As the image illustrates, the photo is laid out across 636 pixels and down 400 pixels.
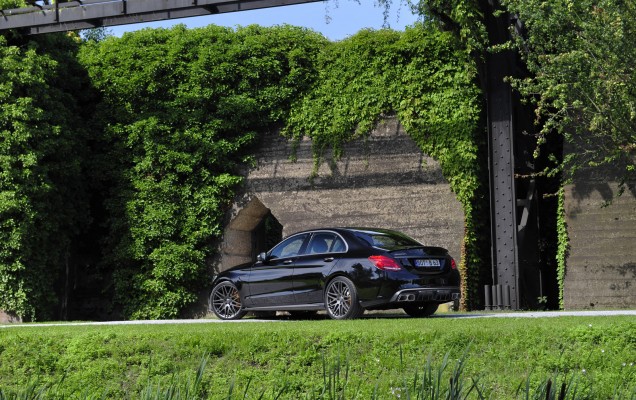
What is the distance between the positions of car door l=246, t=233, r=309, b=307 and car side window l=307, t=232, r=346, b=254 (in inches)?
8.2

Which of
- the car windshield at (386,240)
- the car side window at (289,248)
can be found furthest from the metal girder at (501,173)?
the car side window at (289,248)

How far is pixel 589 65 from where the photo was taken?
56.5 feet

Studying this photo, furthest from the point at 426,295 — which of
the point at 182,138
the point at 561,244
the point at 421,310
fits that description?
the point at 182,138

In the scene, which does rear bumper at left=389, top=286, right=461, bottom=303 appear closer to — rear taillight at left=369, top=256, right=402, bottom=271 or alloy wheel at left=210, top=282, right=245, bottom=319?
rear taillight at left=369, top=256, right=402, bottom=271

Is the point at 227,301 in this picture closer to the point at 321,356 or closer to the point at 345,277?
the point at 345,277

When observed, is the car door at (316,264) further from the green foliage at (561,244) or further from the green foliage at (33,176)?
the green foliage at (33,176)

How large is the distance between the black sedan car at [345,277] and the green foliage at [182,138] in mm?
6171

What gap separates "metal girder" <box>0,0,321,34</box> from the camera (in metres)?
17.7

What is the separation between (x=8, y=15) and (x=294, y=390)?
13.2m

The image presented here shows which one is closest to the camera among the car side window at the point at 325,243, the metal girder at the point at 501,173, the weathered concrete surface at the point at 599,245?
the car side window at the point at 325,243

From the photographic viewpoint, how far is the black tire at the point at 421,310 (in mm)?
14648

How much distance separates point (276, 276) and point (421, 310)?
90.1 inches

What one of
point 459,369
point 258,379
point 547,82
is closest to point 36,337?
point 258,379

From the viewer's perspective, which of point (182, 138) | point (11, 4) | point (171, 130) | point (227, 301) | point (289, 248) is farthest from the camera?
point (171, 130)
